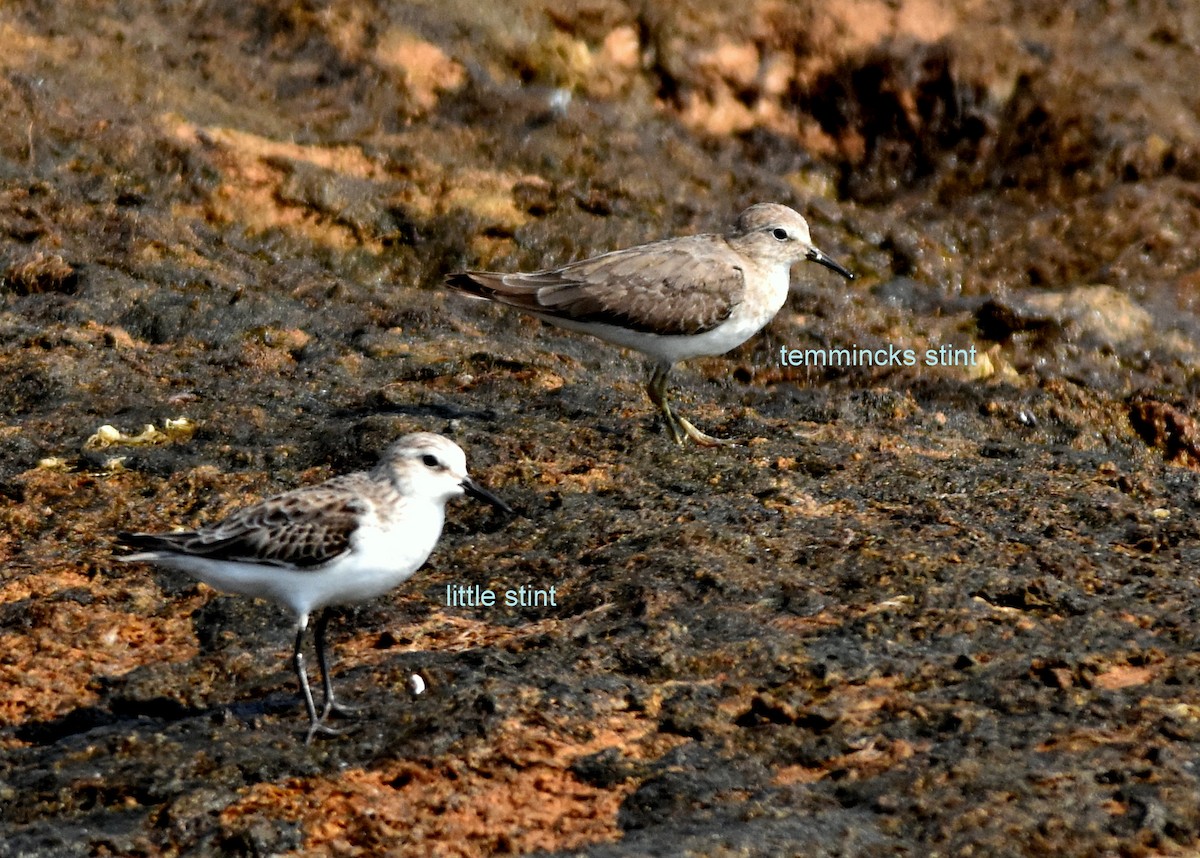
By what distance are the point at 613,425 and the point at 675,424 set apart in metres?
0.40

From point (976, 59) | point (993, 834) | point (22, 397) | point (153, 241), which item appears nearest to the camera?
point (993, 834)

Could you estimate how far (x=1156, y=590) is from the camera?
24.0 ft

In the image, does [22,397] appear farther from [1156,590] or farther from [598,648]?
[1156,590]

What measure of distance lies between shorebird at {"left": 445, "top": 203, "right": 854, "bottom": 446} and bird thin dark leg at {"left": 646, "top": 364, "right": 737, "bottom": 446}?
1 centimetres

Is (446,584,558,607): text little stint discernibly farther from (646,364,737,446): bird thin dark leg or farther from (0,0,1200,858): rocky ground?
(646,364,737,446): bird thin dark leg

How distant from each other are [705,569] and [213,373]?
4.22m

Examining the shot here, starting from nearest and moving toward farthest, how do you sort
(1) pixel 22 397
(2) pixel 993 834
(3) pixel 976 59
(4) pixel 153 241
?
(2) pixel 993 834 < (1) pixel 22 397 < (4) pixel 153 241 < (3) pixel 976 59

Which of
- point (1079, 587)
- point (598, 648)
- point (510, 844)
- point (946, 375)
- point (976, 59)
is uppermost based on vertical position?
point (976, 59)

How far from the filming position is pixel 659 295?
1046 cm

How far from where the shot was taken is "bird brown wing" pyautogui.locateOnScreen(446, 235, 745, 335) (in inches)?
411

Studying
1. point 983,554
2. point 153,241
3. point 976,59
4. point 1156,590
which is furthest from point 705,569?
point 976,59

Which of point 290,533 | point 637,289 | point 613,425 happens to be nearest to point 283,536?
point 290,533

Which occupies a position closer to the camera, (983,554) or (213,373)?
(983,554)

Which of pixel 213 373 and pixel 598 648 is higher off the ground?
pixel 213 373
